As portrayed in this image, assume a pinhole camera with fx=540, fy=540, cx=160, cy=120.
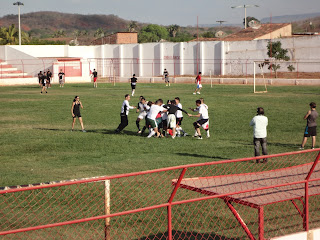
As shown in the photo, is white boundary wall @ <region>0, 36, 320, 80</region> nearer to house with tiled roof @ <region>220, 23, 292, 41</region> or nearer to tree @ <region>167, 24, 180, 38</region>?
house with tiled roof @ <region>220, 23, 292, 41</region>

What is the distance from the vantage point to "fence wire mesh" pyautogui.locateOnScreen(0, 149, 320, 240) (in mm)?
8648

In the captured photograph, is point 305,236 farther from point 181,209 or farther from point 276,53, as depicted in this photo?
point 276,53

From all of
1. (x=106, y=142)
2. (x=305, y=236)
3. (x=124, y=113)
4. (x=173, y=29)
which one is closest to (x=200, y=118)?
(x=124, y=113)

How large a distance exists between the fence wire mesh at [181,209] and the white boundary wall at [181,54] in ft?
184

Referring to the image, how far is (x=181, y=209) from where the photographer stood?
1109 centimetres

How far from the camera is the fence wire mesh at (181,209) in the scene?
340 inches

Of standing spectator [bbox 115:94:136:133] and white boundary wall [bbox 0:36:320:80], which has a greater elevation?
white boundary wall [bbox 0:36:320:80]

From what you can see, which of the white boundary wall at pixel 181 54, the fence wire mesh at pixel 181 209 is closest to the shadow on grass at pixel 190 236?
the fence wire mesh at pixel 181 209

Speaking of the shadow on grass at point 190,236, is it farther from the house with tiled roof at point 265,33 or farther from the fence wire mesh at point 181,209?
the house with tiled roof at point 265,33

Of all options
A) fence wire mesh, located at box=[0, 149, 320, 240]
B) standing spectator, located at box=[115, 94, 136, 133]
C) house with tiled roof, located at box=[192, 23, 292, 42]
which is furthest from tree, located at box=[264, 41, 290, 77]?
fence wire mesh, located at box=[0, 149, 320, 240]

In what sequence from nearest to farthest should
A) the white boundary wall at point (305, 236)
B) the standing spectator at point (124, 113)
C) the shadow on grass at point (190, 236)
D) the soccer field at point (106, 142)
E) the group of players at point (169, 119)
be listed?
the white boundary wall at point (305, 236)
the shadow on grass at point (190, 236)
the soccer field at point (106, 142)
the group of players at point (169, 119)
the standing spectator at point (124, 113)

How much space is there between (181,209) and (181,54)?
221 ft

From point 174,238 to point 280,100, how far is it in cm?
2877

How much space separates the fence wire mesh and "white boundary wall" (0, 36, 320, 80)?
184ft
